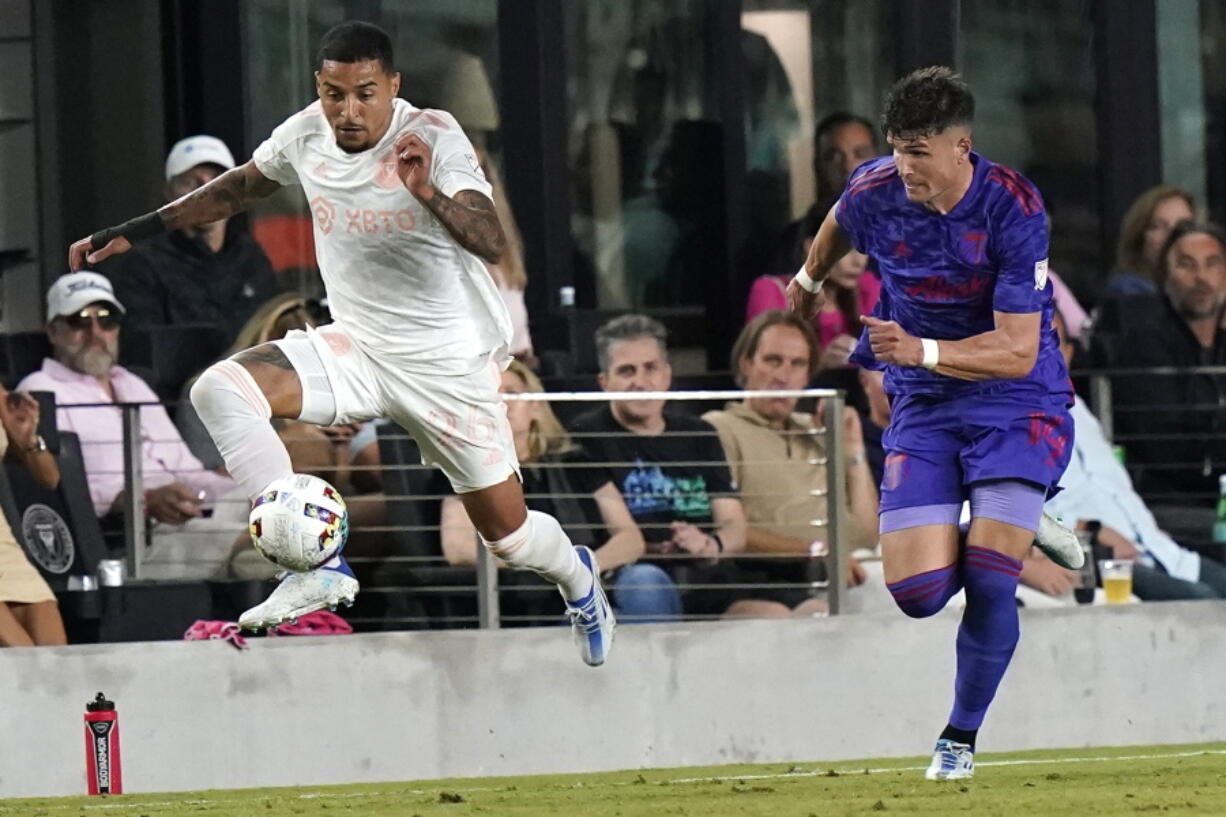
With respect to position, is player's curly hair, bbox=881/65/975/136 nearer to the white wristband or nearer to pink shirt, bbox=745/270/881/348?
the white wristband

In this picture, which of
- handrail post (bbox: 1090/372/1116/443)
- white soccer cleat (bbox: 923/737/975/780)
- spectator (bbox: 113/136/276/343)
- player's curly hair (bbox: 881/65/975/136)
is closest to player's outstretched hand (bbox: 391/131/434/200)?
player's curly hair (bbox: 881/65/975/136)

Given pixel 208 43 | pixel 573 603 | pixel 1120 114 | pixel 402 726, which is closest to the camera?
pixel 573 603

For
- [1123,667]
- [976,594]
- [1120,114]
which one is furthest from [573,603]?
[1120,114]

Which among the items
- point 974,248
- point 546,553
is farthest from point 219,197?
point 974,248

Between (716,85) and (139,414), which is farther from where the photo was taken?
(716,85)

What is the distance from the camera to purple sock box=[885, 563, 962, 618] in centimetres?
943

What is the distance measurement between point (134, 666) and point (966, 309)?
3.81m

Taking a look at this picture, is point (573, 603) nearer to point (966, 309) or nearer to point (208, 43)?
point (966, 309)

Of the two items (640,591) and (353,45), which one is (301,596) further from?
(640,591)

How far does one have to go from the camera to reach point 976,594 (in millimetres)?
9359

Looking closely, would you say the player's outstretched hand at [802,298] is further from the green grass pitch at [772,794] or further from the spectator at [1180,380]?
the spectator at [1180,380]

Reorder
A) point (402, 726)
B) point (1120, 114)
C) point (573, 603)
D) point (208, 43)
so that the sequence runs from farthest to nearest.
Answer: point (1120, 114)
point (208, 43)
point (402, 726)
point (573, 603)

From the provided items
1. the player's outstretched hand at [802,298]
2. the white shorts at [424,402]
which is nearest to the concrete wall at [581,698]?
the white shorts at [424,402]

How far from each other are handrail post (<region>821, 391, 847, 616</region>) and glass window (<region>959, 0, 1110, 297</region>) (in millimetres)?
3913
